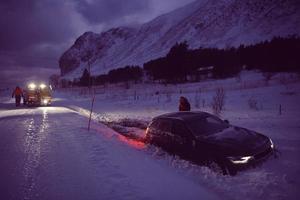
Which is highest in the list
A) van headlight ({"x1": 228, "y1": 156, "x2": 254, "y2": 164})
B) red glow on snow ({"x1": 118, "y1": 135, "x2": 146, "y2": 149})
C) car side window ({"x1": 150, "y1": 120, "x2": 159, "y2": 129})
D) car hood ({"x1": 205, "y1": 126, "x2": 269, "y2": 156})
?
car side window ({"x1": 150, "y1": 120, "x2": 159, "y2": 129})

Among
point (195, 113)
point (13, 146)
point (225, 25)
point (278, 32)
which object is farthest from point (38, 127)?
point (225, 25)

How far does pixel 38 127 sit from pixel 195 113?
28.6ft

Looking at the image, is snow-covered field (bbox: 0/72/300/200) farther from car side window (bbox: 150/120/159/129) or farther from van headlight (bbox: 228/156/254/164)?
car side window (bbox: 150/120/159/129)

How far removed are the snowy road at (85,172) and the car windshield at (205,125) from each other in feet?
4.26

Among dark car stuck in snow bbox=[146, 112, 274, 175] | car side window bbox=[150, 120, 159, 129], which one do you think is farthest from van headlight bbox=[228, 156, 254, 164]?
car side window bbox=[150, 120, 159, 129]

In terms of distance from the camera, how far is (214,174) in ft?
20.8

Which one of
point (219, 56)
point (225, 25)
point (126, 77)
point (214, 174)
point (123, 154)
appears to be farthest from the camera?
point (225, 25)

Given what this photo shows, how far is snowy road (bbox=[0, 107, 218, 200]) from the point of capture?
5.41 m

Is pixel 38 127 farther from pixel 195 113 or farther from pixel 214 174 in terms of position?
pixel 214 174

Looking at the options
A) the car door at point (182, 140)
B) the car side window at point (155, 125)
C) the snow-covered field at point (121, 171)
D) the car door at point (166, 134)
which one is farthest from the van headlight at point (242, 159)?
the car side window at point (155, 125)

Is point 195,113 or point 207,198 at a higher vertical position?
point 195,113

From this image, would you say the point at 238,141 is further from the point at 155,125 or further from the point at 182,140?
the point at 155,125

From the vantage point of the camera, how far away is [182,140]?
7.39 meters

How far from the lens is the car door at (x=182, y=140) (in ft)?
23.2
